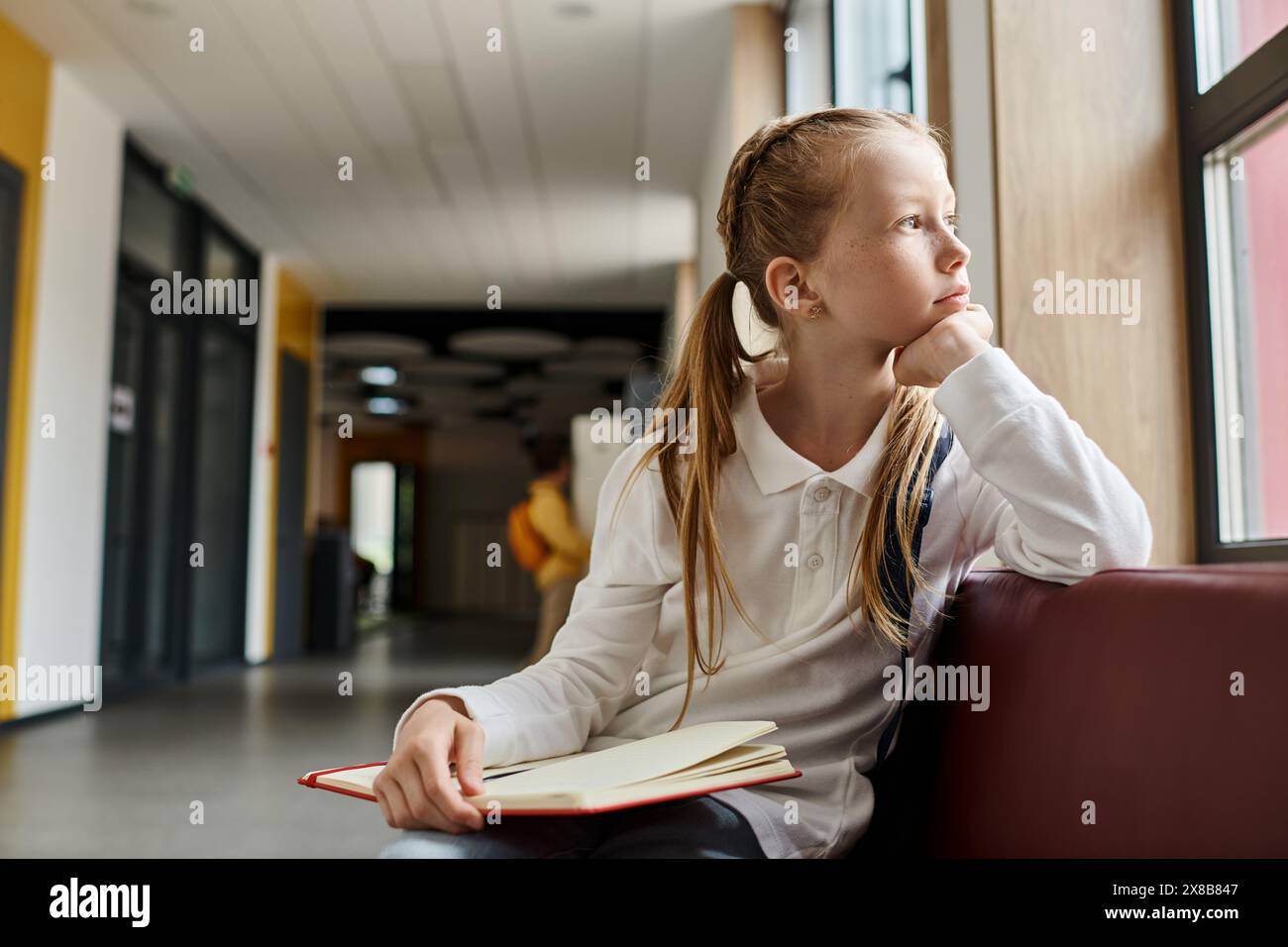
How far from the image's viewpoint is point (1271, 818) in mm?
637

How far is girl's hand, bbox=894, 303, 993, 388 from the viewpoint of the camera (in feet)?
3.31

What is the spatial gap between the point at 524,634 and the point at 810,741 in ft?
36.5

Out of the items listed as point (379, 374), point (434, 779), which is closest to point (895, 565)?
point (434, 779)

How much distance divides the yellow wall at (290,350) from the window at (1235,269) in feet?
25.4

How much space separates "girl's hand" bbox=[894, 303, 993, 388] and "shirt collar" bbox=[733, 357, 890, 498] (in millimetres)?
77

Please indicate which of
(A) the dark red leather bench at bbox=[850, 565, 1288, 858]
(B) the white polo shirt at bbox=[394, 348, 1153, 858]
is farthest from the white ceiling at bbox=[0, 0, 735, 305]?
(A) the dark red leather bench at bbox=[850, 565, 1288, 858]

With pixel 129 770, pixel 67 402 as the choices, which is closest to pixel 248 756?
pixel 129 770

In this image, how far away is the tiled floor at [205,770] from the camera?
2.59 metres

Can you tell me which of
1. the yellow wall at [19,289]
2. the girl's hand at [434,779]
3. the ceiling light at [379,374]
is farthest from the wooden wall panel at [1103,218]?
the ceiling light at [379,374]

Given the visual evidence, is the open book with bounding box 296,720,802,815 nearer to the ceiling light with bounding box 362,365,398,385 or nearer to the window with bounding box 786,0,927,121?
the window with bounding box 786,0,927,121

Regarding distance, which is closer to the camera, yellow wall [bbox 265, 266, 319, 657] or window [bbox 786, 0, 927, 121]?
window [bbox 786, 0, 927, 121]

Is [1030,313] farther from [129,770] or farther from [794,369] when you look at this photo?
[129,770]

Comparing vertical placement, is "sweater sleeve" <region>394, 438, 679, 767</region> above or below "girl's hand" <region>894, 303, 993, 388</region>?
below

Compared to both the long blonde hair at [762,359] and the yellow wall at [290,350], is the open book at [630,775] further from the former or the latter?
the yellow wall at [290,350]
